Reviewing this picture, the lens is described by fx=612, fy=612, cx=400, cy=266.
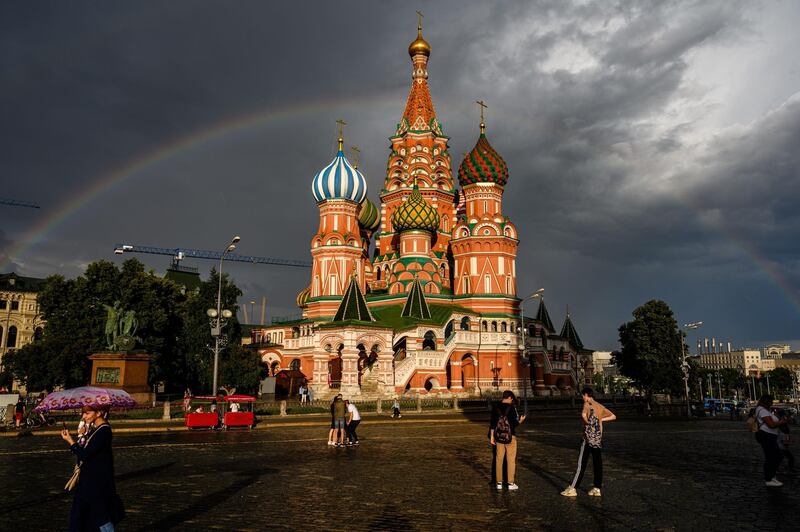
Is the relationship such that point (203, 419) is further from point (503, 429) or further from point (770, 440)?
point (770, 440)

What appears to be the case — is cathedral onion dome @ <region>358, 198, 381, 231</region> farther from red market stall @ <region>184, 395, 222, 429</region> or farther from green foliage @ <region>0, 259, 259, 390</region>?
red market stall @ <region>184, 395, 222, 429</region>

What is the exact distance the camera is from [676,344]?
182ft

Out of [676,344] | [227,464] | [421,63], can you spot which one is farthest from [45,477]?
[421,63]

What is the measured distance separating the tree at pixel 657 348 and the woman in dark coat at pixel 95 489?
2109 inches

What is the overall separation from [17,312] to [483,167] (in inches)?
2463

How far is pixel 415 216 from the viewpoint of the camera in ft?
189

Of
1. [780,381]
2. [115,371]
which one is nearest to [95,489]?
[115,371]

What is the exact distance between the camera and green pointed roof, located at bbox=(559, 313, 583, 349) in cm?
6575

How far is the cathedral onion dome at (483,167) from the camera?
198 ft

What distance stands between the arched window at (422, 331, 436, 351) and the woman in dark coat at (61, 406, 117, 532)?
4378cm

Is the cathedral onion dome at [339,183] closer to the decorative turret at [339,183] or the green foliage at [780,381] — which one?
the decorative turret at [339,183]

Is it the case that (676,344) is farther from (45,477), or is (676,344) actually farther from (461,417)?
(45,477)

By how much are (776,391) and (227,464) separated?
13511 cm

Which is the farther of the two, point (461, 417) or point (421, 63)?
point (421, 63)
